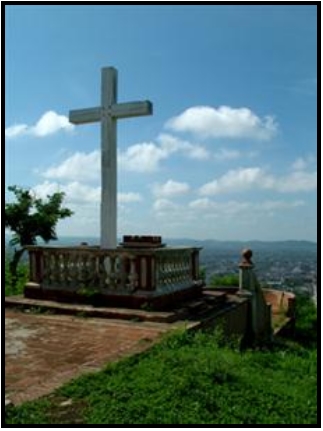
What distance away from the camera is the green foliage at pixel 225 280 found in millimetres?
14758

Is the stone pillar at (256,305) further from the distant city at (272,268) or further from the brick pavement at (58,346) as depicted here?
the brick pavement at (58,346)

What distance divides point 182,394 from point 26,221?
12027 mm

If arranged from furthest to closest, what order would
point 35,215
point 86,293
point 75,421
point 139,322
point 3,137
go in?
point 35,215
point 86,293
point 139,322
point 3,137
point 75,421

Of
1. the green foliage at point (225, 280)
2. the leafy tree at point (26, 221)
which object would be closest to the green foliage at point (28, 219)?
the leafy tree at point (26, 221)

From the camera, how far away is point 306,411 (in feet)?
13.5

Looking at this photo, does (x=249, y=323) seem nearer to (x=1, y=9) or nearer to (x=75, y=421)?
(x=75, y=421)

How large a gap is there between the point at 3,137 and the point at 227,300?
6.90 metres

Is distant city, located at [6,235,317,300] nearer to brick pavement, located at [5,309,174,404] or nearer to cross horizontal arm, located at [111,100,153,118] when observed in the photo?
brick pavement, located at [5,309,174,404]

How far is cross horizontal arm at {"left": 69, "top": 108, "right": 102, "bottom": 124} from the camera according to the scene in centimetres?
1033

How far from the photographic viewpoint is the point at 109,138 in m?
10.2

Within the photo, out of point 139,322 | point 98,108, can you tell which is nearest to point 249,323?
point 139,322

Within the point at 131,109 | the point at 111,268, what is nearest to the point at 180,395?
the point at 111,268

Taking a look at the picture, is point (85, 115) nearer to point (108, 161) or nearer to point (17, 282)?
point (108, 161)

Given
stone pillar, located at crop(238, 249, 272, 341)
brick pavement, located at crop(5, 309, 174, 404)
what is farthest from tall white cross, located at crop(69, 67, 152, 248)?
stone pillar, located at crop(238, 249, 272, 341)
